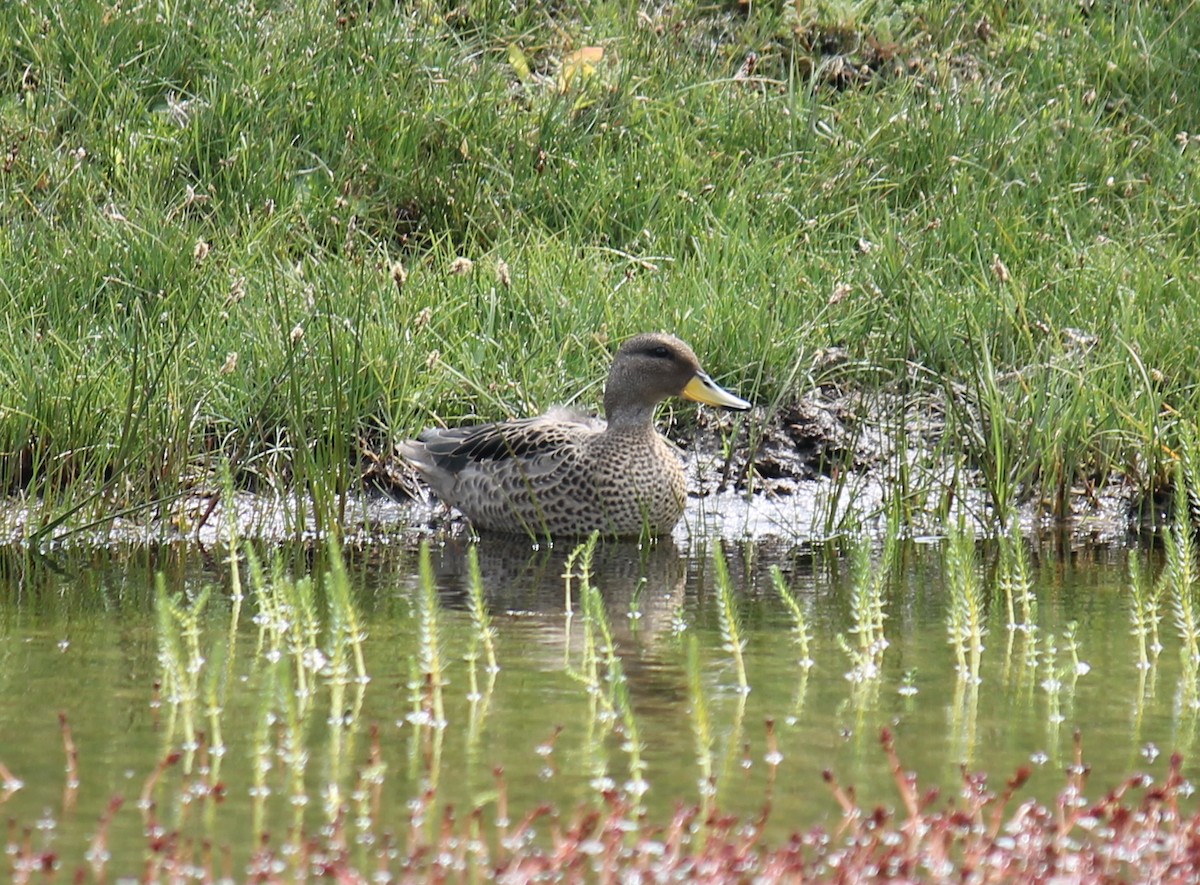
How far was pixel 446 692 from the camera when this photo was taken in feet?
17.4

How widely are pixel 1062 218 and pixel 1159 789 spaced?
6288 millimetres

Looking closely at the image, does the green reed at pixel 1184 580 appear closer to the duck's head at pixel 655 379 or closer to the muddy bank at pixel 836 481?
the muddy bank at pixel 836 481

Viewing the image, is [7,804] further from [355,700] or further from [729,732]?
[729,732]

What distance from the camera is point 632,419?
8.34 metres

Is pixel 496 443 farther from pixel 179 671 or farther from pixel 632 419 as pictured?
pixel 179 671

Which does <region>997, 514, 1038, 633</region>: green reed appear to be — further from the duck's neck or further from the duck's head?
the duck's neck

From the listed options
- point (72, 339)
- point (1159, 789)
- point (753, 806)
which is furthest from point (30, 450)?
point (1159, 789)

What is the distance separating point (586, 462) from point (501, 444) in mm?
337

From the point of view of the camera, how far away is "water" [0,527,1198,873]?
172 inches

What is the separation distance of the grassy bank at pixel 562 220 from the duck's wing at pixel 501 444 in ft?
0.80

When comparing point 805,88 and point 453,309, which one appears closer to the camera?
point 453,309

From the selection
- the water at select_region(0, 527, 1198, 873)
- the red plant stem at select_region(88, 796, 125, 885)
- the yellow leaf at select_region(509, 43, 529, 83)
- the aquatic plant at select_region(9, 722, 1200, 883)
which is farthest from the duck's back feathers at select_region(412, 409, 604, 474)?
the red plant stem at select_region(88, 796, 125, 885)

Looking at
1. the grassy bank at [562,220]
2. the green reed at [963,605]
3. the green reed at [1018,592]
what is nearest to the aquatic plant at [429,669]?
the green reed at [963,605]

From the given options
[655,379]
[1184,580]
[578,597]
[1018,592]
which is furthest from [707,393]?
[1184,580]
